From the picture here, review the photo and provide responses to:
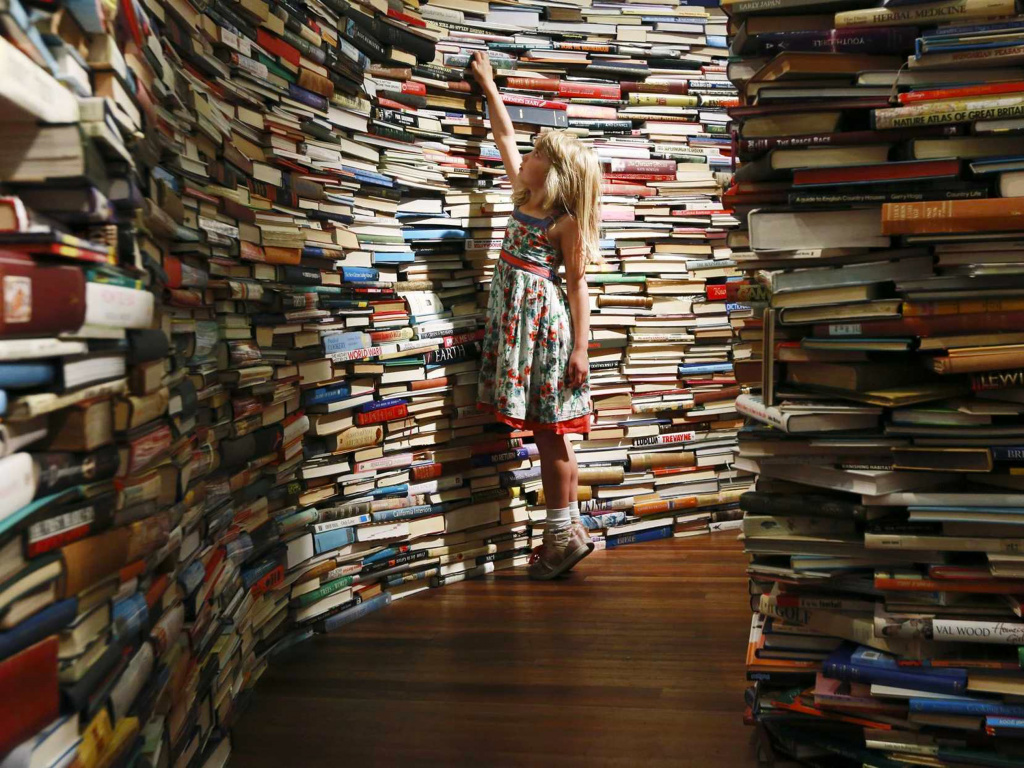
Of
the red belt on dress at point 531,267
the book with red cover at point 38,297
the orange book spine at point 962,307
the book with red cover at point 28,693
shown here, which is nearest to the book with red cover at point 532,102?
the red belt on dress at point 531,267

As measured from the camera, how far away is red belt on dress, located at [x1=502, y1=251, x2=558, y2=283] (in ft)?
12.5

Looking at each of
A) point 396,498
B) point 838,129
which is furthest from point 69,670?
point 396,498

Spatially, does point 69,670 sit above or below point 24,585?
below

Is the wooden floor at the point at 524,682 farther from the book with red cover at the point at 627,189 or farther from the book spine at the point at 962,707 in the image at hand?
the book with red cover at the point at 627,189

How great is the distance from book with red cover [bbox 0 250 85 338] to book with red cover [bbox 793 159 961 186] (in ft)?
4.89

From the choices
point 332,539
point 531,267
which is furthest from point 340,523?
point 531,267

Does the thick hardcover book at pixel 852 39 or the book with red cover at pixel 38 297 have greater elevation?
the thick hardcover book at pixel 852 39

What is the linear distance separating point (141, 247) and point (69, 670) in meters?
0.75

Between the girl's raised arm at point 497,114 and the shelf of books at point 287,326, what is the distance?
0.09 metres

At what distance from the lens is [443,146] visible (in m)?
3.96

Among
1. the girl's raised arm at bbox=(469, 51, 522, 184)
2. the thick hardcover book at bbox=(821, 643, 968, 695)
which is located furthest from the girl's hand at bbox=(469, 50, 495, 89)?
the thick hardcover book at bbox=(821, 643, 968, 695)

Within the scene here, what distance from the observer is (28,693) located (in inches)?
49.8

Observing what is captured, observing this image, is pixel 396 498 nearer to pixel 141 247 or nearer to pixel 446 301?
pixel 446 301

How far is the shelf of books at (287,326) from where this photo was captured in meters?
1.37
